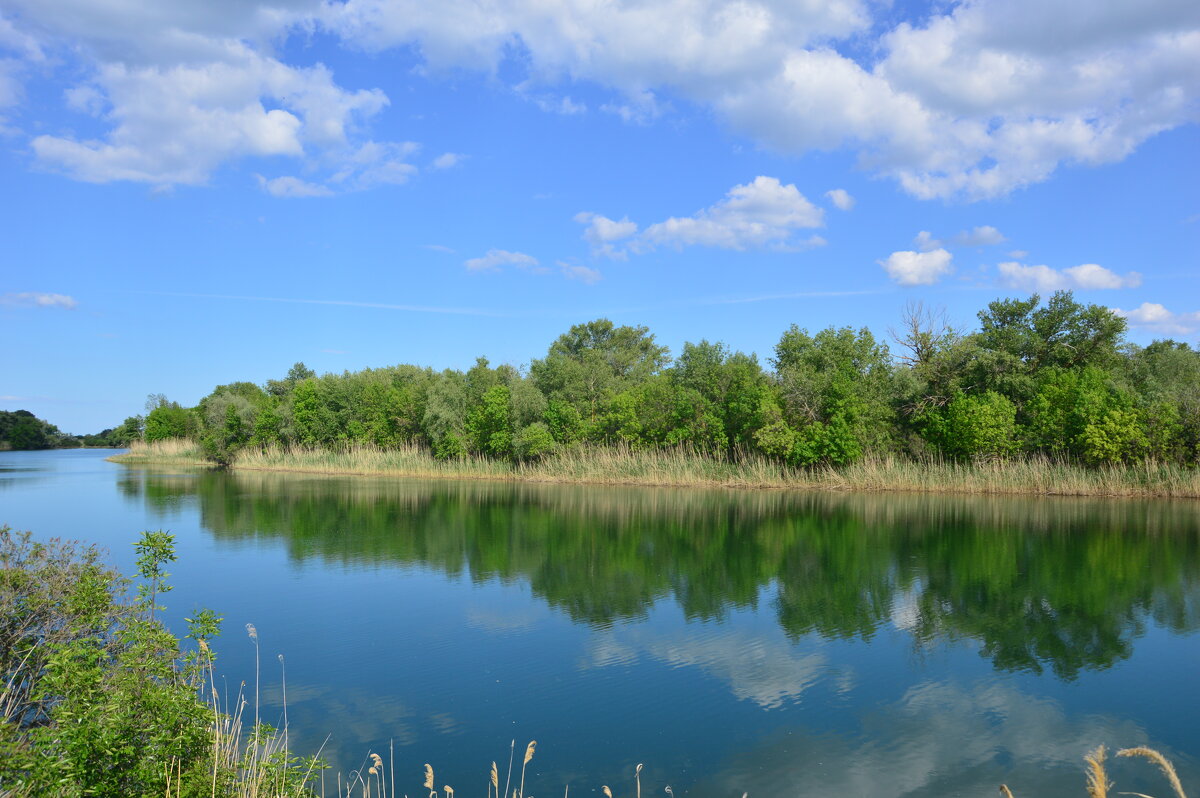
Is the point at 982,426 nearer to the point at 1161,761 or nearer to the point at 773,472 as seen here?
the point at 773,472

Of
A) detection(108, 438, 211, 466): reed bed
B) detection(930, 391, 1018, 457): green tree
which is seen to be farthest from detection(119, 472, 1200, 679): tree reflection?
detection(108, 438, 211, 466): reed bed

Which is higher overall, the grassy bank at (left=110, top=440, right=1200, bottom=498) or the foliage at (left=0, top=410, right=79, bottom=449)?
the foliage at (left=0, top=410, right=79, bottom=449)

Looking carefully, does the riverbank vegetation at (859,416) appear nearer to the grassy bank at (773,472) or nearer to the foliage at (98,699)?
the grassy bank at (773,472)

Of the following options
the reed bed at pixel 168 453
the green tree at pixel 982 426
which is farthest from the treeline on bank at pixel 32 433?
the green tree at pixel 982 426

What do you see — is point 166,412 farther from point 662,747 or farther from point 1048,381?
point 662,747

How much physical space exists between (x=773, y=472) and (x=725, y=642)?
21.8 meters

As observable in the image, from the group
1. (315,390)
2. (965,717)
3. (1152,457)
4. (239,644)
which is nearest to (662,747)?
(965,717)

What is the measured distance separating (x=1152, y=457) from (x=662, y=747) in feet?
85.6

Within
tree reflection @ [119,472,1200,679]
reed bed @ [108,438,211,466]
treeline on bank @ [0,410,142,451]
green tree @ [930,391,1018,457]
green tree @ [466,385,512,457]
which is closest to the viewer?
tree reflection @ [119,472,1200,679]

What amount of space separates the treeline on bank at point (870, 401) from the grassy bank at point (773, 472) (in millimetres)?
652

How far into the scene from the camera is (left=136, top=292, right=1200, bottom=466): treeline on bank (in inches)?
1062

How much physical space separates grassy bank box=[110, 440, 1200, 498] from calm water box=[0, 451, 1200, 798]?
13.4ft

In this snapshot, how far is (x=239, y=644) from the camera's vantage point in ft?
33.9

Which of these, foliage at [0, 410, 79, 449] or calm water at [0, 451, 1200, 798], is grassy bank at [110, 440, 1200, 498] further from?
foliage at [0, 410, 79, 449]
